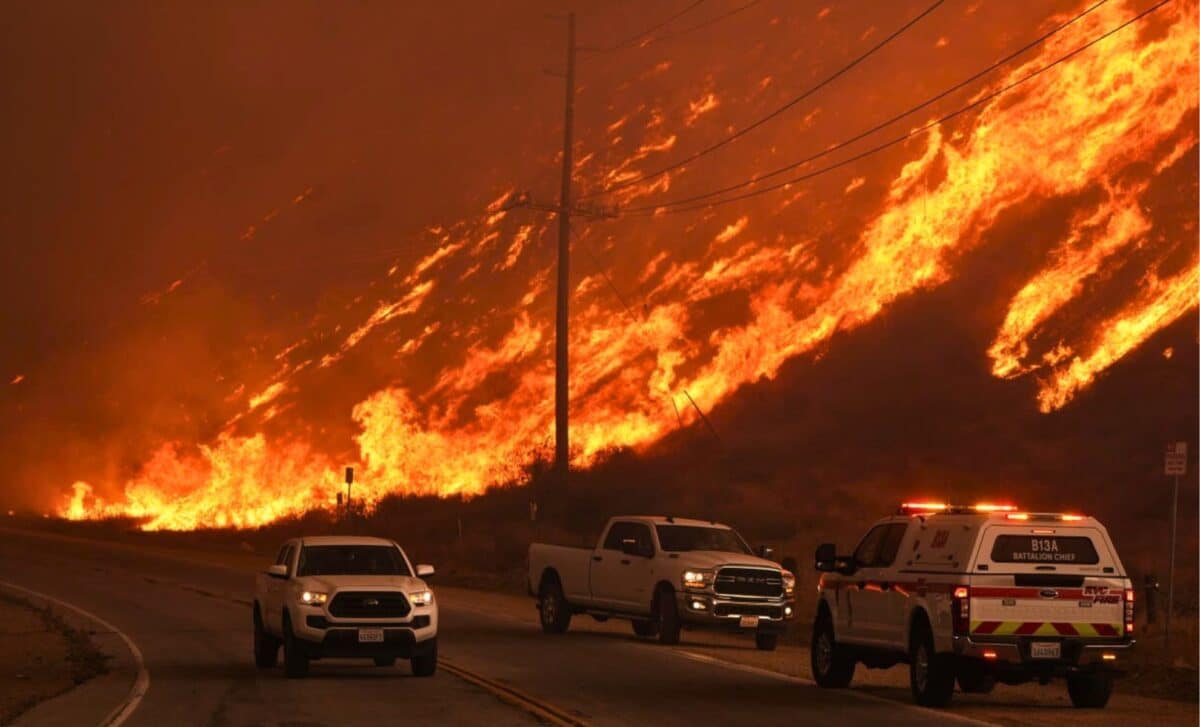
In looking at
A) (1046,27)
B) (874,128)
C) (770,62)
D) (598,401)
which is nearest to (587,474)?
(598,401)

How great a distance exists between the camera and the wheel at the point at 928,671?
18.5 meters

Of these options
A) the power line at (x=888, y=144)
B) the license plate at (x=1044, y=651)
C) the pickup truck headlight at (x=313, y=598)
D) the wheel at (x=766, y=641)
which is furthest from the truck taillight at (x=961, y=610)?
the power line at (x=888, y=144)

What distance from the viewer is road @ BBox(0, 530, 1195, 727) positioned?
56.6 ft

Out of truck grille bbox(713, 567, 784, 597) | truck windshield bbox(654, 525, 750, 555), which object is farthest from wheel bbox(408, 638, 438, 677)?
truck windshield bbox(654, 525, 750, 555)

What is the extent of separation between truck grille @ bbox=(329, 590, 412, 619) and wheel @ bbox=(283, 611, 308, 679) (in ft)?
2.08

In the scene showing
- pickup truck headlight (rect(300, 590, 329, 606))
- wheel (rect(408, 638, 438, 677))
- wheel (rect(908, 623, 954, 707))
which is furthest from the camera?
wheel (rect(408, 638, 438, 677))

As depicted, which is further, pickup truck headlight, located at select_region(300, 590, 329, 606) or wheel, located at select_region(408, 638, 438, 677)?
wheel, located at select_region(408, 638, 438, 677)

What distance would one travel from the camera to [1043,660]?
59.6ft

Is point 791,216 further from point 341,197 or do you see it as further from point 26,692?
point 26,692

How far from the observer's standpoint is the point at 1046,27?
254ft

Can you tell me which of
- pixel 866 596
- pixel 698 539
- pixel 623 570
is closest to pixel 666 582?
pixel 623 570

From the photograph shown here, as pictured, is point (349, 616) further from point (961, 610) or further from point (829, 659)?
point (961, 610)

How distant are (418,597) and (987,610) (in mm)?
7412

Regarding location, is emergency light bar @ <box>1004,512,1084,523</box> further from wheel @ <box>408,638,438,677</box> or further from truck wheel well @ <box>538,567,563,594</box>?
truck wheel well @ <box>538,567,563,594</box>
